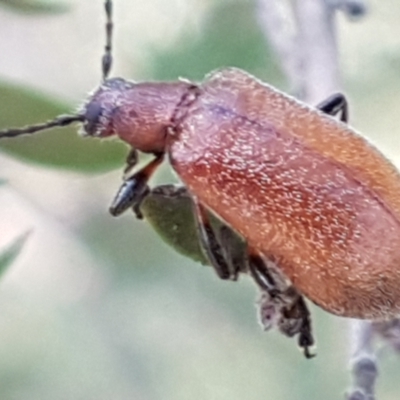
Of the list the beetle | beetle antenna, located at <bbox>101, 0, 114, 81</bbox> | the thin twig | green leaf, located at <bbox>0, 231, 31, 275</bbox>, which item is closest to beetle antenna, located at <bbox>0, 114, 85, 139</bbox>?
the beetle

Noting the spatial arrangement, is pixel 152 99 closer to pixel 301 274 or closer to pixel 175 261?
pixel 301 274

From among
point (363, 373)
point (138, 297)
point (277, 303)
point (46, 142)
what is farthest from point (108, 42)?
point (138, 297)

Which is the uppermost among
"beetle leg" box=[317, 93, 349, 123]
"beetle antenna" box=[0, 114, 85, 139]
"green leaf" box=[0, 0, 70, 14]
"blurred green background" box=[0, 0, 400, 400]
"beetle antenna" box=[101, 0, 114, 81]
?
"beetle leg" box=[317, 93, 349, 123]

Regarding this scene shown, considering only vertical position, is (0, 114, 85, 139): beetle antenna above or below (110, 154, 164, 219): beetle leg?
above

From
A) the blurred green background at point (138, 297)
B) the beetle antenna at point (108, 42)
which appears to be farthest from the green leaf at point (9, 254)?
the blurred green background at point (138, 297)

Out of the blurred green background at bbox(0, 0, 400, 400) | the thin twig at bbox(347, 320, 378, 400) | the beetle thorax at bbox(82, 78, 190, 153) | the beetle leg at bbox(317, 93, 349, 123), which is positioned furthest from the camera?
the blurred green background at bbox(0, 0, 400, 400)

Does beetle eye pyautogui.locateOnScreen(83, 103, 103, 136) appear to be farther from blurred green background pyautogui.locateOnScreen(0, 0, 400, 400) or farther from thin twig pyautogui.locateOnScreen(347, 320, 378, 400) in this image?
blurred green background pyautogui.locateOnScreen(0, 0, 400, 400)

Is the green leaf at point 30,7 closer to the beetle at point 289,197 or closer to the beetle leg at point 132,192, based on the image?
the beetle at point 289,197
